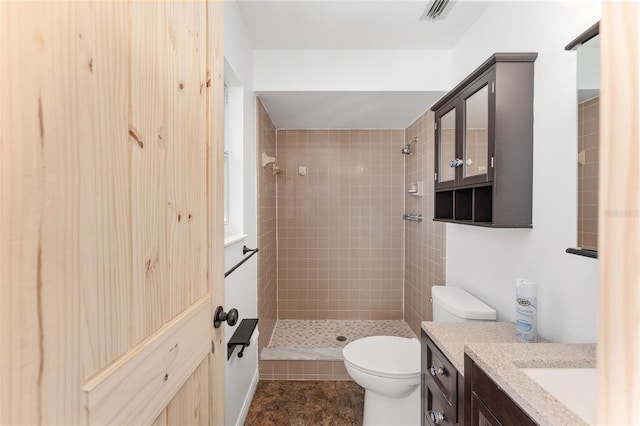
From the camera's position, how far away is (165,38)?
0.61 m

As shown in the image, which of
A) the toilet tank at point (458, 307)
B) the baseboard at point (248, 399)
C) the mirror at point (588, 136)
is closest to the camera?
the mirror at point (588, 136)

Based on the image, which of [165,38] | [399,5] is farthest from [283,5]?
[165,38]

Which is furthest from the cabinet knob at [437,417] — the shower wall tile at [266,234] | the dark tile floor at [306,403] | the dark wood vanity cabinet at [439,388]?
the shower wall tile at [266,234]

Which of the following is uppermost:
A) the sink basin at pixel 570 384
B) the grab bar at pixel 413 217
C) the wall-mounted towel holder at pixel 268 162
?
the wall-mounted towel holder at pixel 268 162

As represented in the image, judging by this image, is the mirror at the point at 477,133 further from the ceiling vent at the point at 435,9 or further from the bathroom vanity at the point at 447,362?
the bathroom vanity at the point at 447,362

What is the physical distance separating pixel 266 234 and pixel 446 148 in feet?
5.18

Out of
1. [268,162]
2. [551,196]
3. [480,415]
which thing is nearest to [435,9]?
[551,196]

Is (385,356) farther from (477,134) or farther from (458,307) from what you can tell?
(477,134)

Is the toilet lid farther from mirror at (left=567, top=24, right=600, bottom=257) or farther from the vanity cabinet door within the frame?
mirror at (left=567, top=24, right=600, bottom=257)

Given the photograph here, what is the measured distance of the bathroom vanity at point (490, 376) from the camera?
693mm

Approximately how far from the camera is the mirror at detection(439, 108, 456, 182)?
171cm

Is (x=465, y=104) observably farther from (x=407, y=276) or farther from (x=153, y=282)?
(x=407, y=276)

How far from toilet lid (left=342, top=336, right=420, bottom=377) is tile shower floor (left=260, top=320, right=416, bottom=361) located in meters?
0.58

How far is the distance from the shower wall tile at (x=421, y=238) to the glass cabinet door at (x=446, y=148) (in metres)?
0.42
